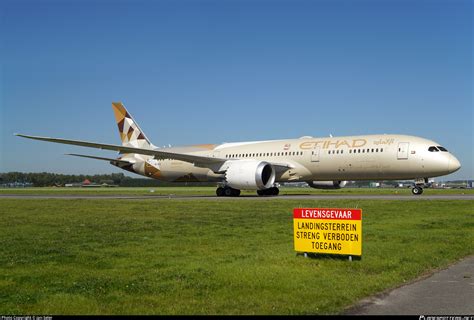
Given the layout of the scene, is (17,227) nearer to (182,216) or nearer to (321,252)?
(182,216)

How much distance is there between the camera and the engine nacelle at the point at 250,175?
3306cm

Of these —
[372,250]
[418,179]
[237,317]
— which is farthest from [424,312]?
[418,179]

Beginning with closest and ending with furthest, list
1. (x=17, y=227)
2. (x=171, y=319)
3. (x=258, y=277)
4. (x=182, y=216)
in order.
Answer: (x=171, y=319)
(x=258, y=277)
(x=17, y=227)
(x=182, y=216)

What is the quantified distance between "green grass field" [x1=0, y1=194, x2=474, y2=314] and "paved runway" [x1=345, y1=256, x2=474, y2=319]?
0.27 meters

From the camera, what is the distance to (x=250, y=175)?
33094 mm

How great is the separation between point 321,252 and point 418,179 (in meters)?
25.9

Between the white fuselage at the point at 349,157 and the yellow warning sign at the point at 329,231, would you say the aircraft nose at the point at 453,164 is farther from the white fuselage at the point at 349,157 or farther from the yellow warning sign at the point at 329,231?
the yellow warning sign at the point at 329,231

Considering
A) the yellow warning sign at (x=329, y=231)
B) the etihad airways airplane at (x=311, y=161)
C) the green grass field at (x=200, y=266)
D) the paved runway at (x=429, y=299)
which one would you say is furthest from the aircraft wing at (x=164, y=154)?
the paved runway at (x=429, y=299)

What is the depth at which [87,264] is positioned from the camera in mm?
9016

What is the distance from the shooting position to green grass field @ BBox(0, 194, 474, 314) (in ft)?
21.0

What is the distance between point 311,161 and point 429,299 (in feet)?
93.5

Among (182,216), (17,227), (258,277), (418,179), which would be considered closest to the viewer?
(258,277)

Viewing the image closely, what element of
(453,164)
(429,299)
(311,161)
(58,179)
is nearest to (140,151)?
(311,161)

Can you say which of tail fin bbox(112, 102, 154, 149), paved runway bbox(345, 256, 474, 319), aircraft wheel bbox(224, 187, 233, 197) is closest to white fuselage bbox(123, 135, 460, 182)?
aircraft wheel bbox(224, 187, 233, 197)
